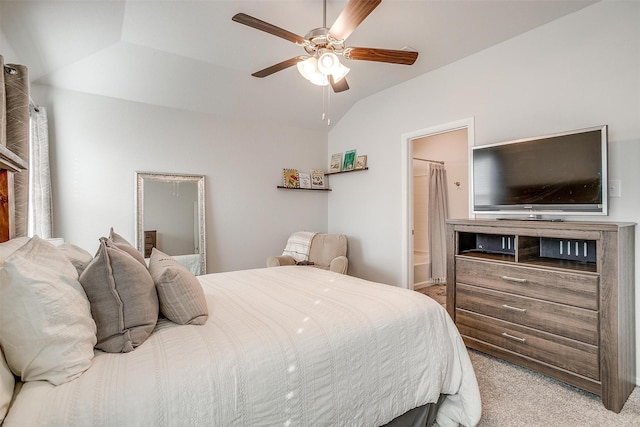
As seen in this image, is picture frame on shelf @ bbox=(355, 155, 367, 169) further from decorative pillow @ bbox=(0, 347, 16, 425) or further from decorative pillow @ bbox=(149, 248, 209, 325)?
decorative pillow @ bbox=(0, 347, 16, 425)

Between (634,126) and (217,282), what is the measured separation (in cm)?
316

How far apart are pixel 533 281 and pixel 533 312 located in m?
0.22

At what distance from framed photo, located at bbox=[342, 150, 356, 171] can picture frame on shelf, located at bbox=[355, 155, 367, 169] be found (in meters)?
0.07

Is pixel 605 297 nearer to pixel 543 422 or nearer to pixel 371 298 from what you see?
pixel 543 422

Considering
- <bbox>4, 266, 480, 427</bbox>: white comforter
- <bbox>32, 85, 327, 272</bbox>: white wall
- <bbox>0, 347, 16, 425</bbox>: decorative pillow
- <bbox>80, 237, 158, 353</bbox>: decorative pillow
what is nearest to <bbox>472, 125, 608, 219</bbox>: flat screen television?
<bbox>4, 266, 480, 427</bbox>: white comforter

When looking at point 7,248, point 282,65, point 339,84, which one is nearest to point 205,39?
point 282,65

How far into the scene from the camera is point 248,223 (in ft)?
13.3

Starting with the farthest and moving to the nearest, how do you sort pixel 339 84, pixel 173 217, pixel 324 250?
1. pixel 324 250
2. pixel 173 217
3. pixel 339 84

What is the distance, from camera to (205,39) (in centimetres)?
271

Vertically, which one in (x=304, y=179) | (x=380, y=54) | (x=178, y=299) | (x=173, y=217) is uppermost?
(x=380, y=54)

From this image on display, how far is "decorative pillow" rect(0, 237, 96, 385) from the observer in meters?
0.96

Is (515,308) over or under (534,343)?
over

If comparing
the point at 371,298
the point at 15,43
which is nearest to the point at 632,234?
the point at 371,298

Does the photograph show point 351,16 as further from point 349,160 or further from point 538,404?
point 349,160
